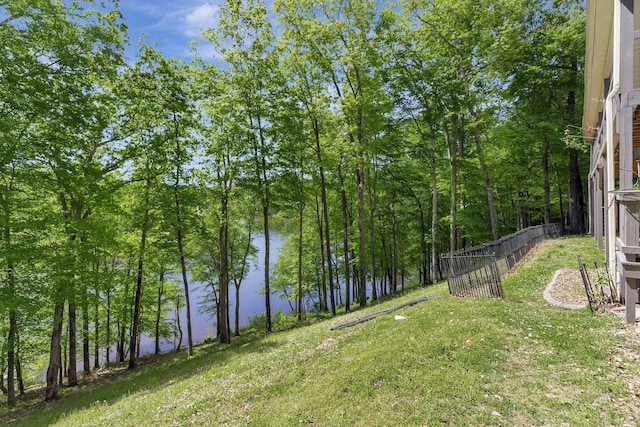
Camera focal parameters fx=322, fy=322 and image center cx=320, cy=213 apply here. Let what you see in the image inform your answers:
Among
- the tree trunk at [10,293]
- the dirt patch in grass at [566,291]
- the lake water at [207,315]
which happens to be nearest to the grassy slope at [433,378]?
the dirt patch in grass at [566,291]

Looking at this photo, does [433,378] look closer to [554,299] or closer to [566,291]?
[554,299]

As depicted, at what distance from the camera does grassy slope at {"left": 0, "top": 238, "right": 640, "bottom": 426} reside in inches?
178

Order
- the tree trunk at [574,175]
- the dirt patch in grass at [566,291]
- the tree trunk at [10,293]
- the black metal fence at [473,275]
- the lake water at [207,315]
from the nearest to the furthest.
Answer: the dirt patch in grass at [566,291], the black metal fence at [473,275], the tree trunk at [10,293], the tree trunk at [574,175], the lake water at [207,315]

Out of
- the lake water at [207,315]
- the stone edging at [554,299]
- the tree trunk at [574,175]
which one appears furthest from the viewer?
the lake water at [207,315]

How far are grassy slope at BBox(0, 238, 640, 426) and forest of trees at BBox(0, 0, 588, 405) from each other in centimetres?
679

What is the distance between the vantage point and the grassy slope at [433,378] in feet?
14.8

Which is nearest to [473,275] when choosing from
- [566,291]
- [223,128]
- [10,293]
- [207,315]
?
[566,291]

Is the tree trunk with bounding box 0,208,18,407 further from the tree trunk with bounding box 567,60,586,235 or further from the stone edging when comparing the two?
the tree trunk with bounding box 567,60,586,235

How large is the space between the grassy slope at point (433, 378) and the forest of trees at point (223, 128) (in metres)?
6.79

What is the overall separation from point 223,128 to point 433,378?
1412 centimetres

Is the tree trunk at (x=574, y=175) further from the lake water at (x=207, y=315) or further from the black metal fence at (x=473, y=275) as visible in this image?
the lake water at (x=207, y=315)

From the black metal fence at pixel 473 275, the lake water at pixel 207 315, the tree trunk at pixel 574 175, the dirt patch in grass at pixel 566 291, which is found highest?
the tree trunk at pixel 574 175

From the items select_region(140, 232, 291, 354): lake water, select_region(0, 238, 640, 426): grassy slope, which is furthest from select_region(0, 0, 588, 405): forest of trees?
select_region(140, 232, 291, 354): lake water

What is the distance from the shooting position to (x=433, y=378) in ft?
17.6
